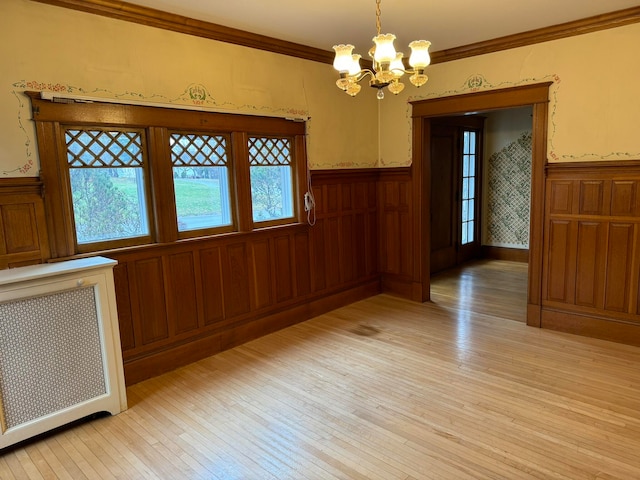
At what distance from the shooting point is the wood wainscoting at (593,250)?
3744mm

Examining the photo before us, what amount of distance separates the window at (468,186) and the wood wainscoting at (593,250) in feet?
10.1

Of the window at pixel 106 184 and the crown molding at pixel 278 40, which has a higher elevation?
the crown molding at pixel 278 40

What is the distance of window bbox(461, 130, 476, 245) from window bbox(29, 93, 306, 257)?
376 centimetres

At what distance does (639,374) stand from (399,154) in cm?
315

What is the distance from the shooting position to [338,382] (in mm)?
3316

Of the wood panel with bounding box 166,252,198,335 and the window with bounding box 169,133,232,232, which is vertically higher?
the window with bounding box 169,133,232,232

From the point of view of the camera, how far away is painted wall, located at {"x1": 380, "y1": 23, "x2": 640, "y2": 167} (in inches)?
143

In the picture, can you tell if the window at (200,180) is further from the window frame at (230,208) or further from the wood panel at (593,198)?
the wood panel at (593,198)

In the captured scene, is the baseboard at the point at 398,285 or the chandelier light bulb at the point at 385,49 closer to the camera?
the chandelier light bulb at the point at 385,49

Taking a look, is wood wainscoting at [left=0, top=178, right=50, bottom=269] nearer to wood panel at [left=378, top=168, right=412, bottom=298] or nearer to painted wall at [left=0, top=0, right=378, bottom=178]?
painted wall at [left=0, top=0, right=378, bottom=178]

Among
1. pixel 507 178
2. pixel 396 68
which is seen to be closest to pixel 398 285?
pixel 507 178

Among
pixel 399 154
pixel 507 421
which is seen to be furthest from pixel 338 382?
pixel 399 154

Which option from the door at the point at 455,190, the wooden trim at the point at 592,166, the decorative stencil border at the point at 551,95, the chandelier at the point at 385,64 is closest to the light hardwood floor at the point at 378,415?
the wooden trim at the point at 592,166

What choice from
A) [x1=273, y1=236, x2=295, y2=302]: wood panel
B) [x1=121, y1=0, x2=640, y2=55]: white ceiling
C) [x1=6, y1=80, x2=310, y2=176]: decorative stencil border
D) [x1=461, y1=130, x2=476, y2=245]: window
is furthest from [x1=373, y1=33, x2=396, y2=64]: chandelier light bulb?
[x1=461, y1=130, x2=476, y2=245]: window
